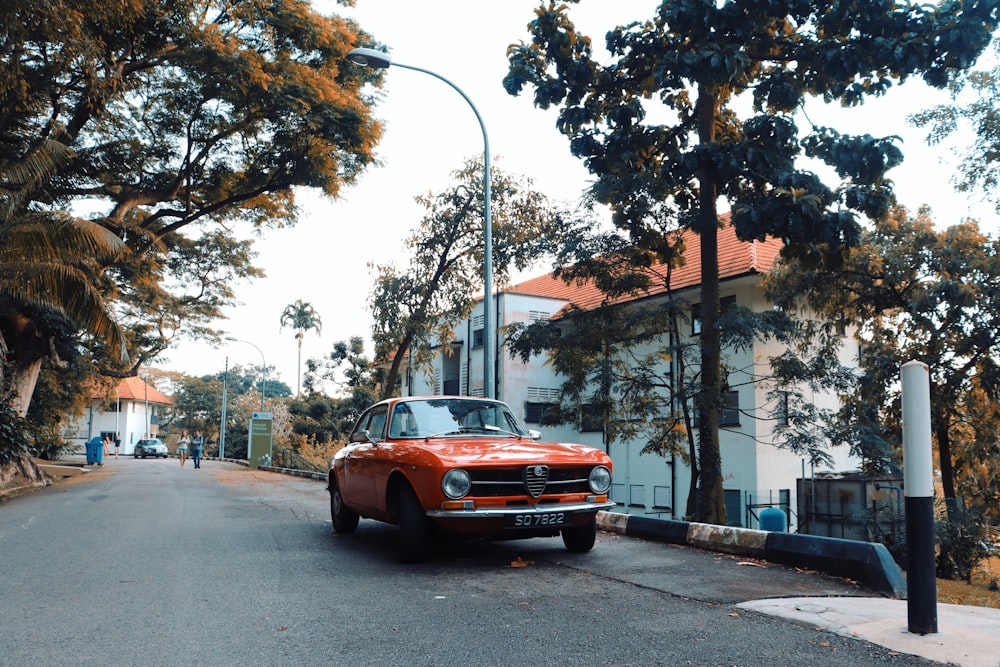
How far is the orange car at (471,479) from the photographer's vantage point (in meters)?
6.58

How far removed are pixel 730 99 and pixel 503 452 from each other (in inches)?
361

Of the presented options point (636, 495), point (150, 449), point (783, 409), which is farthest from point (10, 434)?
point (150, 449)

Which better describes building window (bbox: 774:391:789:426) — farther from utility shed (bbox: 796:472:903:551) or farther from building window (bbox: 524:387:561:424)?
building window (bbox: 524:387:561:424)

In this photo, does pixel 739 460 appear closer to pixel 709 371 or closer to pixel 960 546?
pixel 960 546

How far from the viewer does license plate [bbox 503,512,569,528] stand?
6593 mm

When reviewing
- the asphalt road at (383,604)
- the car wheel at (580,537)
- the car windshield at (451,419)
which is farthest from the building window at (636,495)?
the car wheel at (580,537)

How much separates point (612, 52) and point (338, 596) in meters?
9.96

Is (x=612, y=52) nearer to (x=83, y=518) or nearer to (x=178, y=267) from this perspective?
(x=83, y=518)

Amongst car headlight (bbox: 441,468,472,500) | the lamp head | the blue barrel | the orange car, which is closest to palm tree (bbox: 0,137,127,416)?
the lamp head

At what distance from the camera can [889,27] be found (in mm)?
10656

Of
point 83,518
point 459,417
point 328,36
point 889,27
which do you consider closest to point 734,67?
point 889,27

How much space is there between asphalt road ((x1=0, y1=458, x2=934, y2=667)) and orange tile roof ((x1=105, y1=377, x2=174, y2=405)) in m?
77.7

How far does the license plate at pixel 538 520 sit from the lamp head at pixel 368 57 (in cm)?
955

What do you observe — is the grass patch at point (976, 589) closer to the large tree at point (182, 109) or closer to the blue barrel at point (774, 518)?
the blue barrel at point (774, 518)
